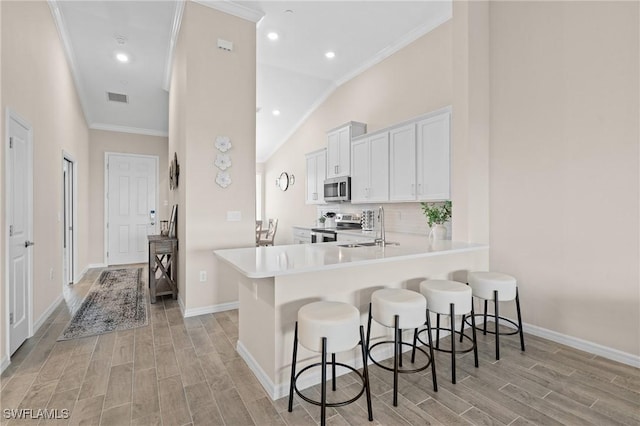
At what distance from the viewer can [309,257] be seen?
2.24 metres

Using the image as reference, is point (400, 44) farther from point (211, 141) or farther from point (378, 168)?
point (211, 141)

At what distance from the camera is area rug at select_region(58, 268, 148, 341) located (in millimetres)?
3111

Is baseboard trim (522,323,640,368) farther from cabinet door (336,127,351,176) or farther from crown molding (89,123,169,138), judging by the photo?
crown molding (89,123,169,138)

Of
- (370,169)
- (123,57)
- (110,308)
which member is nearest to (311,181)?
(370,169)

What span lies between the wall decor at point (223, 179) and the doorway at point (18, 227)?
168 cm

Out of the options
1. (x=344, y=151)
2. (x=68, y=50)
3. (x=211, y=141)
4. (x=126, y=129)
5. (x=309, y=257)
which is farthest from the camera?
(x=126, y=129)

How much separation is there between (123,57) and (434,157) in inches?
186

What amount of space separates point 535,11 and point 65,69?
5.69 m

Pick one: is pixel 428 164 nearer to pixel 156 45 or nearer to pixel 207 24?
pixel 207 24

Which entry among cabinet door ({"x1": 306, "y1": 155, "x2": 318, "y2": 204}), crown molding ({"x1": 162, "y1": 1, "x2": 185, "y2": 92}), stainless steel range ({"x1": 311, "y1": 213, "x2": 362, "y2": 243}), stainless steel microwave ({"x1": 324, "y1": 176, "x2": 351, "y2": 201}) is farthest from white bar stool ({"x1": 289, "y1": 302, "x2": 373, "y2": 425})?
cabinet door ({"x1": 306, "y1": 155, "x2": 318, "y2": 204})

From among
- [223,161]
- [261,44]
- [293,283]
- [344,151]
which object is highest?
[261,44]

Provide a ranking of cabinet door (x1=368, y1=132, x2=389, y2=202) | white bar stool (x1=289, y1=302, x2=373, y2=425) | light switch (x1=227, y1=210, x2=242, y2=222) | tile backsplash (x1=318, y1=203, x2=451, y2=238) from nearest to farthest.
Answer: white bar stool (x1=289, y1=302, x2=373, y2=425) → light switch (x1=227, y1=210, x2=242, y2=222) → tile backsplash (x1=318, y1=203, x2=451, y2=238) → cabinet door (x1=368, y1=132, x2=389, y2=202)

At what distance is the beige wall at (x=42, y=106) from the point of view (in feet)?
8.47

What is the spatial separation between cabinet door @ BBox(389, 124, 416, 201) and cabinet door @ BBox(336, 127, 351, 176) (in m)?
0.99
